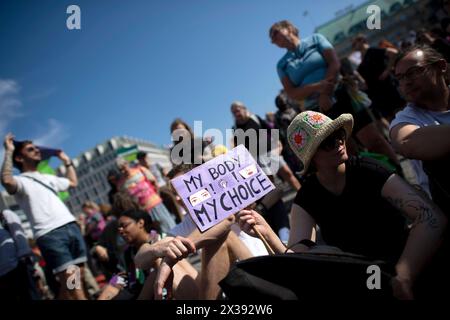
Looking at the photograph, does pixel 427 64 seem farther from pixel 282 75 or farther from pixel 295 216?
pixel 282 75

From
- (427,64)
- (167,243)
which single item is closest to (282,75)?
(427,64)

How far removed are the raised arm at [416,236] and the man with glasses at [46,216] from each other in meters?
3.26

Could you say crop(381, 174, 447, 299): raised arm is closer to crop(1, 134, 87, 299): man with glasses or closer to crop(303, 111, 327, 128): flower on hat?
crop(303, 111, 327, 128): flower on hat

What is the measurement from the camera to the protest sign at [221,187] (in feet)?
6.52

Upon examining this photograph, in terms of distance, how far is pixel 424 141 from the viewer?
1704mm

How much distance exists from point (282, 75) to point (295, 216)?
236 centimetres

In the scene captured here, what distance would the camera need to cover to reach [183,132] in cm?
392

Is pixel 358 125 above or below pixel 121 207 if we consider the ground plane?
above

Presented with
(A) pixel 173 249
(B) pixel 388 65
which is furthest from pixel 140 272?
(B) pixel 388 65

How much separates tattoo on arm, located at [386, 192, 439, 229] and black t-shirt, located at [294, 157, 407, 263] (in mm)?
155

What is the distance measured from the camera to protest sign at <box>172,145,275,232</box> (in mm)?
1986

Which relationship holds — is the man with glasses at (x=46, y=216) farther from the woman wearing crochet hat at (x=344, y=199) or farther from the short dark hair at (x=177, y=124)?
Result: the woman wearing crochet hat at (x=344, y=199)

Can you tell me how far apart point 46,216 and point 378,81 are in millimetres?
5096

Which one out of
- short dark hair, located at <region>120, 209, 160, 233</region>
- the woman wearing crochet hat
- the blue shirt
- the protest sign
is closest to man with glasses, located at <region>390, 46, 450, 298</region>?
the woman wearing crochet hat
